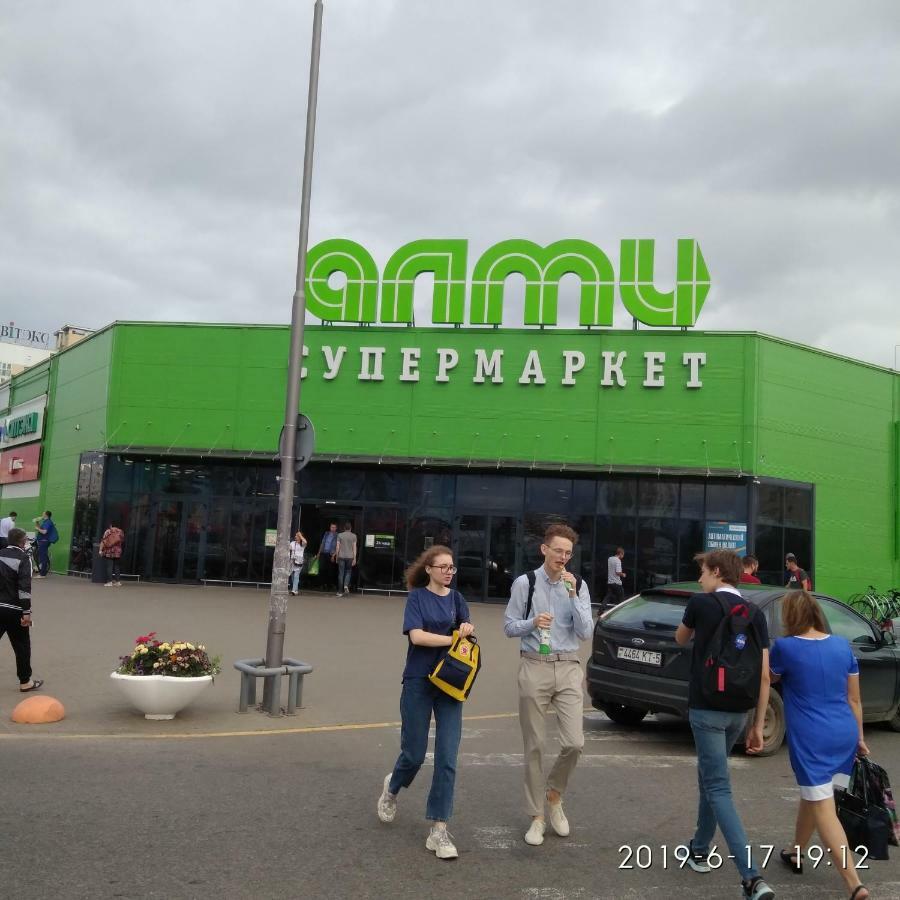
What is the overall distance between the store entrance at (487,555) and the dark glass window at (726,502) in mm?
4860

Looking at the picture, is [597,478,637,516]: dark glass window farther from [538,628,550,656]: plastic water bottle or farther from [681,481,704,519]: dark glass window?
[538,628,550,656]: plastic water bottle

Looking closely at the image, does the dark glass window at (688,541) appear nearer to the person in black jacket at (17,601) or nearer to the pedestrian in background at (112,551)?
the pedestrian in background at (112,551)

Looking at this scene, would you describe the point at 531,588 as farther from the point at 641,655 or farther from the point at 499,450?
the point at 499,450

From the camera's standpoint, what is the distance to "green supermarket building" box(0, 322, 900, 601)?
2378 cm

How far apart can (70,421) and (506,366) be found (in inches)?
555

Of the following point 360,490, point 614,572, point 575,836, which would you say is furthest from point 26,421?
point 575,836

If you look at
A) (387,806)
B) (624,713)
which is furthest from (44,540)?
(387,806)

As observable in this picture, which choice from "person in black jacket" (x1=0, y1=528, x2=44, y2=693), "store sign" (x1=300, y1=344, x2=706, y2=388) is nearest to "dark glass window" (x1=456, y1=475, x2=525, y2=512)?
"store sign" (x1=300, y1=344, x2=706, y2=388)

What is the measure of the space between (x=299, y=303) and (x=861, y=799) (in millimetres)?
7864

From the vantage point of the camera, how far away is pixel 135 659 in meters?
9.02

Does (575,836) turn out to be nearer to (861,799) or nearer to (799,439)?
(861,799)

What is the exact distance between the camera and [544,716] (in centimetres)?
566

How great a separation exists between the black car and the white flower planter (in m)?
3.88
